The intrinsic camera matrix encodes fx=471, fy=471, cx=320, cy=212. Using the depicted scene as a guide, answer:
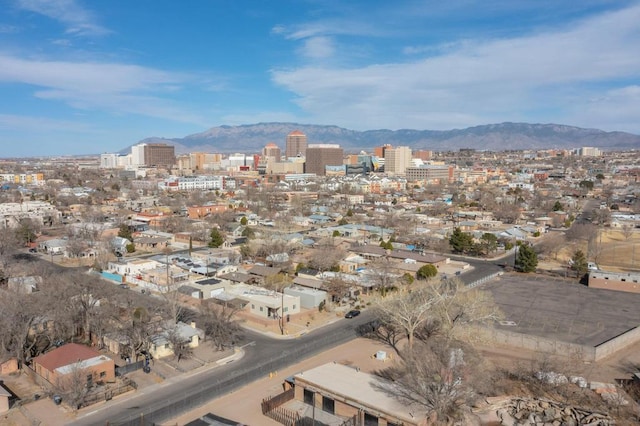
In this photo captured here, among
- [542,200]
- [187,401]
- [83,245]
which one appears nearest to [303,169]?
[542,200]

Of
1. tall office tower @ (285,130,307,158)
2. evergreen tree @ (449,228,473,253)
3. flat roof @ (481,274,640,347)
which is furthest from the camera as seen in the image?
tall office tower @ (285,130,307,158)

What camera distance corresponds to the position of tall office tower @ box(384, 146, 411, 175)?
4855 inches

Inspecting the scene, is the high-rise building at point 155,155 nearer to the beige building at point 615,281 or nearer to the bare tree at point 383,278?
the bare tree at point 383,278

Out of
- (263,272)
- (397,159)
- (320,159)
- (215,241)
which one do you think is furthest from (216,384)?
(397,159)

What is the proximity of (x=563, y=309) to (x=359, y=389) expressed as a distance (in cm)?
1384

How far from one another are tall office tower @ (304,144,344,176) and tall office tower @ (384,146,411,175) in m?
14.0

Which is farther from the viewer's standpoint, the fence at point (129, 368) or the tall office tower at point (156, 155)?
the tall office tower at point (156, 155)

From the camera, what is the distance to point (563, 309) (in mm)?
22547

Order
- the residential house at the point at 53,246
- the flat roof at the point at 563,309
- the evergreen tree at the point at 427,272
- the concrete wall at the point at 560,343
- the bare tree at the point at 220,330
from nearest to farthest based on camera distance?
the concrete wall at the point at 560,343 < the bare tree at the point at 220,330 < the flat roof at the point at 563,309 < the evergreen tree at the point at 427,272 < the residential house at the point at 53,246

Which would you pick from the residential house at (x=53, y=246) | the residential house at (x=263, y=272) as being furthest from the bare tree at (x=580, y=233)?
the residential house at (x=53, y=246)

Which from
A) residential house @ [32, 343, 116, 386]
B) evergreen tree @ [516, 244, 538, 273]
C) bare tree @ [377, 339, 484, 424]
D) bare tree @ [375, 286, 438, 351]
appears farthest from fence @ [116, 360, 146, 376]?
evergreen tree @ [516, 244, 538, 273]

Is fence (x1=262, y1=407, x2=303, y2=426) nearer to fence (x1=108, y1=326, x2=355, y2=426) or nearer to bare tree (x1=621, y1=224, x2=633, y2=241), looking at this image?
fence (x1=108, y1=326, x2=355, y2=426)

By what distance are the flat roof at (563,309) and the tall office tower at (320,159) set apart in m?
96.6

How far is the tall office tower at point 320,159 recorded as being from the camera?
4862 inches
